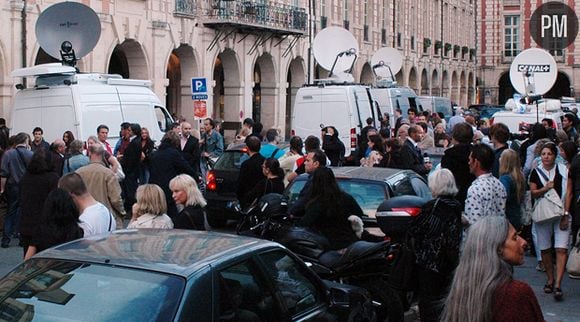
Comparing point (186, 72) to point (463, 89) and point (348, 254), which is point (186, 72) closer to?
point (348, 254)

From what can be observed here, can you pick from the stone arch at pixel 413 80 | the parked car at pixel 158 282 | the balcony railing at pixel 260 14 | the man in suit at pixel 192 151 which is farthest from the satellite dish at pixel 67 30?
the stone arch at pixel 413 80

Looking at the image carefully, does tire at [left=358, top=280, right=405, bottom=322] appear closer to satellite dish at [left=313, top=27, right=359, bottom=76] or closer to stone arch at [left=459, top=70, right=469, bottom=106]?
satellite dish at [left=313, top=27, right=359, bottom=76]

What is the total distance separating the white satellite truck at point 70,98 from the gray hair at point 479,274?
41.9 ft

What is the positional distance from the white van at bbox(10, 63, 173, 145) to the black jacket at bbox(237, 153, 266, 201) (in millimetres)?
4798

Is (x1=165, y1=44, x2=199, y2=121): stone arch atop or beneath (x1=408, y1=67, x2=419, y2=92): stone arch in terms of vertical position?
beneath

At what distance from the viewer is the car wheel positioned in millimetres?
15922

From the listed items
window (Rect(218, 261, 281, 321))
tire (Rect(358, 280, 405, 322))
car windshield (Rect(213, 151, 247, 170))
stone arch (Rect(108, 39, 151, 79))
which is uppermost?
stone arch (Rect(108, 39, 151, 79))

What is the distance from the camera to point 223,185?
15.8 metres

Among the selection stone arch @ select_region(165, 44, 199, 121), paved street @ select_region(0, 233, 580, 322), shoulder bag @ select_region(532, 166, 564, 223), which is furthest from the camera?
stone arch @ select_region(165, 44, 199, 121)

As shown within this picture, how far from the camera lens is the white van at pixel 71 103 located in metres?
16.3

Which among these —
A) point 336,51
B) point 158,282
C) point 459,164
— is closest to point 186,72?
point 336,51

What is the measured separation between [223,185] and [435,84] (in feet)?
150

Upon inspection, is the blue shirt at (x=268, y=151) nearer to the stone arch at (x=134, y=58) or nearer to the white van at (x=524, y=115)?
the white van at (x=524, y=115)

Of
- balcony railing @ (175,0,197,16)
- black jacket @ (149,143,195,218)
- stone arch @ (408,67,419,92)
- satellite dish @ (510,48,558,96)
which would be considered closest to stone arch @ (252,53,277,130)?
→ balcony railing @ (175,0,197,16)
